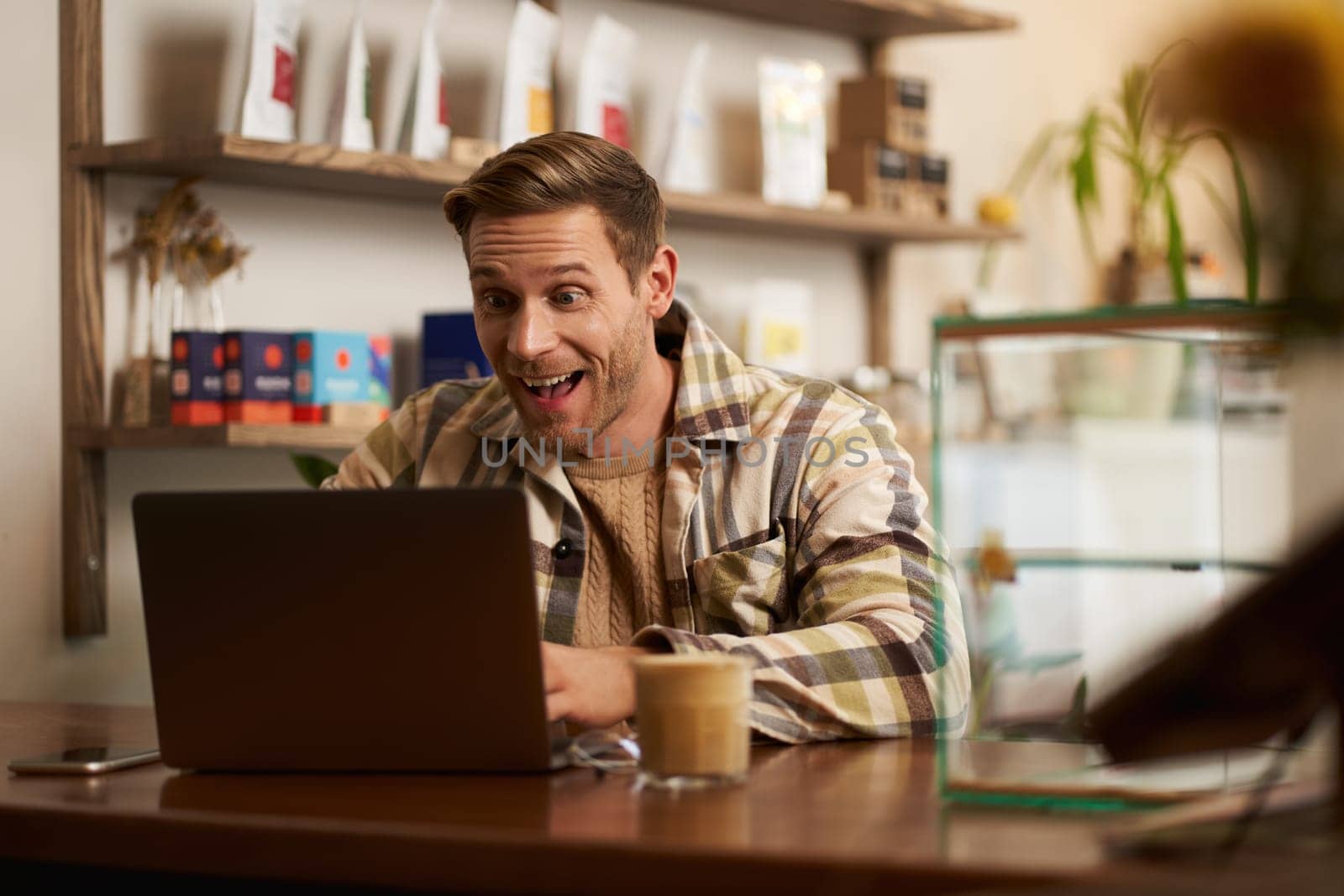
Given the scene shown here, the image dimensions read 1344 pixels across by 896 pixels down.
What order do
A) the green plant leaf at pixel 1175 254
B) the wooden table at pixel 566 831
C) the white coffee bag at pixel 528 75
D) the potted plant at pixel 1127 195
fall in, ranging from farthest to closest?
the potted plant at pixel 1127 195 < the green plant leaf at pixel 1175 254 < the white coffee bag at pixel 528 75 < the wooden table at pixel 566 831

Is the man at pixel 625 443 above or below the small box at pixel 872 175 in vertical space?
below

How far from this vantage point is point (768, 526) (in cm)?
174

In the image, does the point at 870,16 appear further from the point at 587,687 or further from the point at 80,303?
the point at 587,687

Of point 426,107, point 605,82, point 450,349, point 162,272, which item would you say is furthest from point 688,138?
point 162,272

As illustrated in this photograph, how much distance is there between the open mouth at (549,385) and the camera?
6.05 ft

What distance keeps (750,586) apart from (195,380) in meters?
1.11

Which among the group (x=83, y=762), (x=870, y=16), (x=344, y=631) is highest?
(x=870, y=16)

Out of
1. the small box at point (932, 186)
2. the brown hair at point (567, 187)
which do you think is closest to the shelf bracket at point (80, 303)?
the brown hair at point (567, 187)

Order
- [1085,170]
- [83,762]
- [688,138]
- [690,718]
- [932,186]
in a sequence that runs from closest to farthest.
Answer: [690,718] < [83,762] < [688,138] < [932,186] < [1085,170]

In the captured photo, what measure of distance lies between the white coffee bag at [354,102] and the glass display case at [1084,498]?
1.85 m

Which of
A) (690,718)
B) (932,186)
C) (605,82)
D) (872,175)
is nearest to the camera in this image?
(690,718)

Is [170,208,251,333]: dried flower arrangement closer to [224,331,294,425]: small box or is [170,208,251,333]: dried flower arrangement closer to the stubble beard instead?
[224,331,294,425]: small box

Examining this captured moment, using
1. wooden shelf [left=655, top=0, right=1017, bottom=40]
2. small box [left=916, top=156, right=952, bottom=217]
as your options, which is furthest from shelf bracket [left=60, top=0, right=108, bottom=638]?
small box [left=916, top=156, right=952, bottom=217]

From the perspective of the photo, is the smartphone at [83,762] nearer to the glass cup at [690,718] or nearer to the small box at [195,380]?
the glass cup at [690,718]
